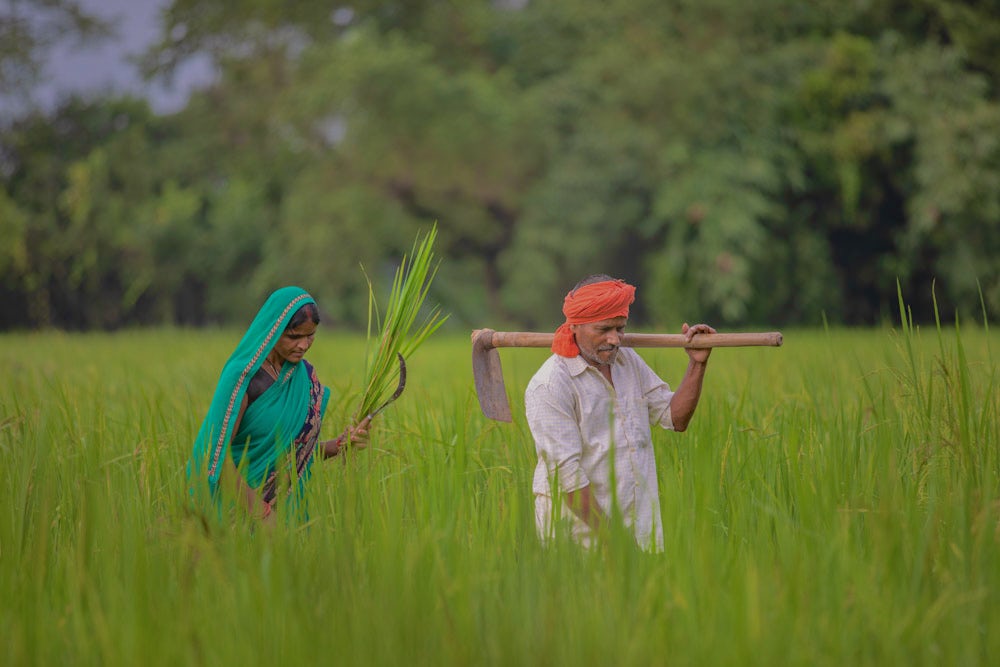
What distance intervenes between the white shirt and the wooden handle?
103 mm

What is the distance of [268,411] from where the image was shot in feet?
10.9

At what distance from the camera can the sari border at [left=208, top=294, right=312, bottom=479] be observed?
10.4 ft

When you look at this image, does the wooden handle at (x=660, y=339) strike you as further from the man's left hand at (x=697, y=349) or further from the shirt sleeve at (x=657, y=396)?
the shirt sleeve at (x=657, y=396)

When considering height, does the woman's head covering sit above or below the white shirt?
above

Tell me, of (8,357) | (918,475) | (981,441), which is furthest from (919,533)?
(8,357)

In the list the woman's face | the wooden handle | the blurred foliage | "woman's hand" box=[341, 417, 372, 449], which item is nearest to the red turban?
the wooden handle

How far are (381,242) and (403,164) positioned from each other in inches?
65.2

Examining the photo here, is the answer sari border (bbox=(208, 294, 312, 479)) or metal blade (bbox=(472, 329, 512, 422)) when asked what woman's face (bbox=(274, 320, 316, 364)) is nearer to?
sari border (bbox=(208, 294, 312, 479))

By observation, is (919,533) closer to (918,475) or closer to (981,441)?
(918,475)

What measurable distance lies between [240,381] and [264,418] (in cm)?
17

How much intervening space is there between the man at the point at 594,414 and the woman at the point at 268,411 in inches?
25.8

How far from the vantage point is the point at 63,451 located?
13.2 ft

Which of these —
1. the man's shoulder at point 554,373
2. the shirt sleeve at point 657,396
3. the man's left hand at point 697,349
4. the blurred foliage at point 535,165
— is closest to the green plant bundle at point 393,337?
the man's shoulder at point 554,373

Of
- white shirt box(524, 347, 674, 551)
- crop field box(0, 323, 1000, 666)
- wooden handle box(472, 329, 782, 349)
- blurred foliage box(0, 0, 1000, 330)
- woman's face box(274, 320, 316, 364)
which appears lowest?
crop field box(0, 323, 1000, 666)
